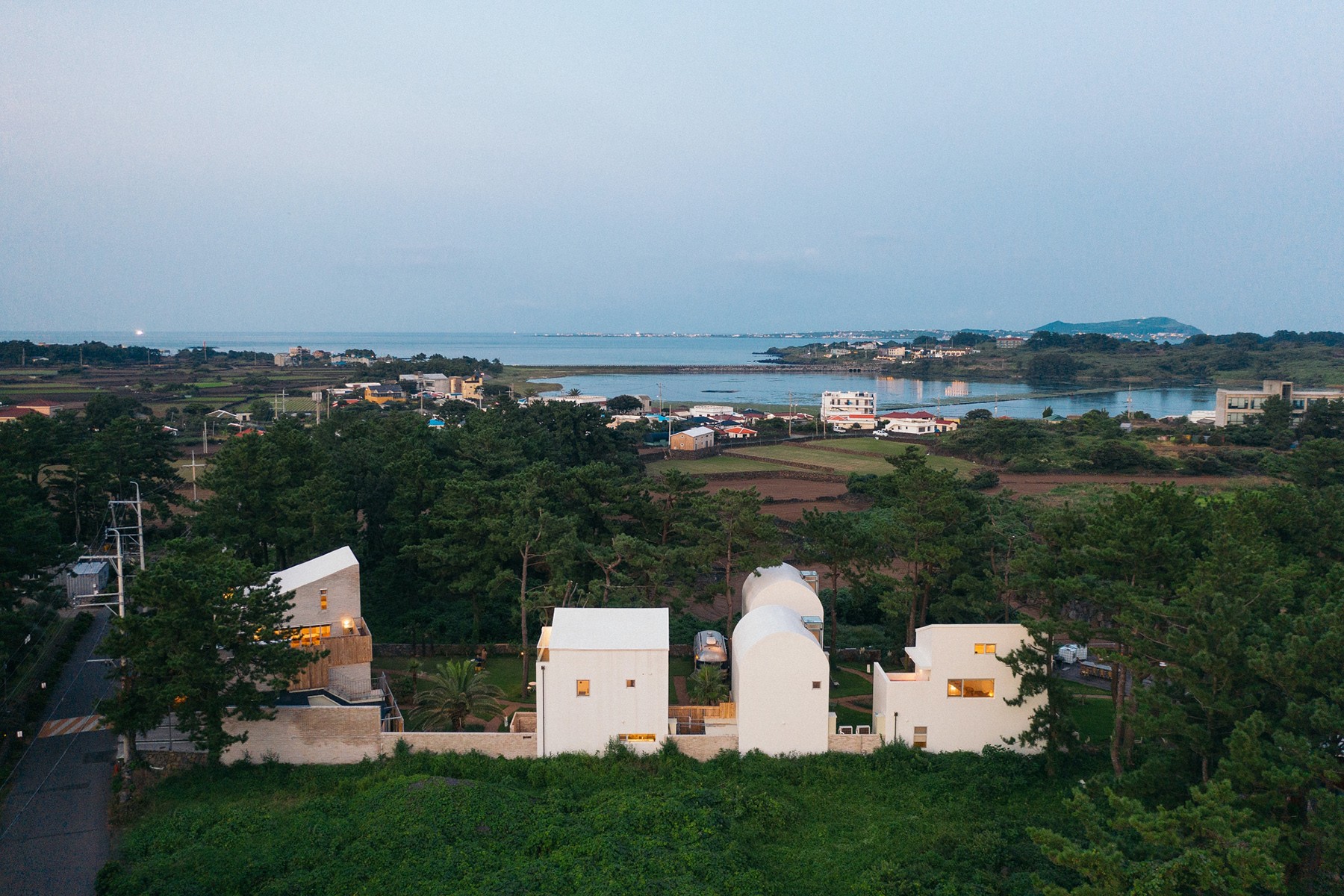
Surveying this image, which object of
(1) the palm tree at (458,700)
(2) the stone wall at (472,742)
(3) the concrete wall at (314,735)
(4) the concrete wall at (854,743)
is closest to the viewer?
(3) the concrete wall at (314,735)

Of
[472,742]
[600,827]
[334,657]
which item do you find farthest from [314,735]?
[600,827]

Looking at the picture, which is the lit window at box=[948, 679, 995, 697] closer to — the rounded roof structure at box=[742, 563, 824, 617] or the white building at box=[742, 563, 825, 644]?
the white building at box=[742, 563, 825, 644]

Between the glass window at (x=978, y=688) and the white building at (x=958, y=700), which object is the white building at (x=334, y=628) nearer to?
the white building at (x=958, y=700)

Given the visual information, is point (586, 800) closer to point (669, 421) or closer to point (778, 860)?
point (778, 860)

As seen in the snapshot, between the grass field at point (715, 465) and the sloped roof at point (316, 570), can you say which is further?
the grass field at point (715, 465)

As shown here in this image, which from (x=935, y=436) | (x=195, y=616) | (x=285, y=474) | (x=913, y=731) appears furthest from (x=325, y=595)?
(x=935, y=436)

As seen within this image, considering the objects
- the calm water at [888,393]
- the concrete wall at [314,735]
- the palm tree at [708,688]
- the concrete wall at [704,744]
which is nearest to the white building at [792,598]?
the palm tree at [708,688]

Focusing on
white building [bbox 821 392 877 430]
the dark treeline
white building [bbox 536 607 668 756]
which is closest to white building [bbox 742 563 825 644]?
white building [bbox 536 607 668 756]
